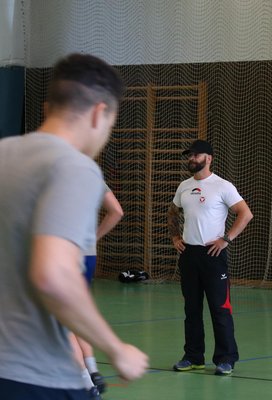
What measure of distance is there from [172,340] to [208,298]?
1867mm

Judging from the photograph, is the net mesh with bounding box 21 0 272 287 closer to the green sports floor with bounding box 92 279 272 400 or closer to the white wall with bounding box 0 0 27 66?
the white wall with bounding box 0 0 27 66

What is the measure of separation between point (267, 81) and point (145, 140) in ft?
8.02

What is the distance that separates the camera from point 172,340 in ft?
30.3

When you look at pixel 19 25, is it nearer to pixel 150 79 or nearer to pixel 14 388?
pixel 150 79

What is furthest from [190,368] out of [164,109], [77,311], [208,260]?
[164,109]

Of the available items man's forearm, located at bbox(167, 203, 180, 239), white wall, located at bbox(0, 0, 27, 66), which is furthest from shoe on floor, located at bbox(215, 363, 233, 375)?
white wall, located at bbox(0, 0, 27, 66)

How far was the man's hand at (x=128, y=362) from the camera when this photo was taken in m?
2.12

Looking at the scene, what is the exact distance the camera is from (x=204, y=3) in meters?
14.8

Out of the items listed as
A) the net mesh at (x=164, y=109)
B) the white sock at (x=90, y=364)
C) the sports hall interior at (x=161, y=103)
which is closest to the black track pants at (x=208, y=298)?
the white sock at (x=90, y=364)

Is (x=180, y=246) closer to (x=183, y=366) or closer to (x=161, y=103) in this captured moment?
(x=183, y=366)

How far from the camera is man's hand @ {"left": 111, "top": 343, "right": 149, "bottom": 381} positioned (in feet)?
6.95

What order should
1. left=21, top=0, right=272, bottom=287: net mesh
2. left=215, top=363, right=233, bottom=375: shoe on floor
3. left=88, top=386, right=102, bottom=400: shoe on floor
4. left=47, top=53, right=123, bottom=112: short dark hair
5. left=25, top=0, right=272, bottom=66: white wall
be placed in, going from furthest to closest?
1. left=21, top=0, right=272, bottom=287: net mesh
2. left=25, top=0, right=272, bottom=66: white wall
3. left=215, top=363, right=233, bottom=375: shoe on floor
4. left=88, top=386, right=102, bottom=400: shoe on floor
5. left=47, top=53, right=123, bottom=112: short dark hair

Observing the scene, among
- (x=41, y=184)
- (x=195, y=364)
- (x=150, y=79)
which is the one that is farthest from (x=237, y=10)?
(x=41, y=184)

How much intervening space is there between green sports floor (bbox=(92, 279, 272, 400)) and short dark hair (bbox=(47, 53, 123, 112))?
83.7 inches
